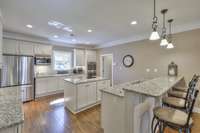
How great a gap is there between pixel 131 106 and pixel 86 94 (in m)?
2.10

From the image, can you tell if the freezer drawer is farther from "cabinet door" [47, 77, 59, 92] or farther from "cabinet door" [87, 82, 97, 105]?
"cabinet door" [87, 82, 97, 105]

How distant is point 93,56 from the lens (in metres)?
6.84

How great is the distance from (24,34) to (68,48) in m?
2.24

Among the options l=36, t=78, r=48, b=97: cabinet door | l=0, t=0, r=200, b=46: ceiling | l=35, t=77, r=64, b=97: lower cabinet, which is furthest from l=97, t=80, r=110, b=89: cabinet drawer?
l=36, t=78, r=48, b=97: cabinet door

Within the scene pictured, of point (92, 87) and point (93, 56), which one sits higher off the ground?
point (93, 56)

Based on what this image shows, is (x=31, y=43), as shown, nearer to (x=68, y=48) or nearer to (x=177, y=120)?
(x=68, y=48)

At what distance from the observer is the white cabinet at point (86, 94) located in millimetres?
3339

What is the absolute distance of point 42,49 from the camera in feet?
16.2

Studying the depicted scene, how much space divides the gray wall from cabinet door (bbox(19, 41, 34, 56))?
3.67 metres

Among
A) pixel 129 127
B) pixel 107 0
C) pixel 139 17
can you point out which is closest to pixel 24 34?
pixel 107 0

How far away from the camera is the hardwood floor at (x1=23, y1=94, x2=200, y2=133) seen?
2421 millimetres

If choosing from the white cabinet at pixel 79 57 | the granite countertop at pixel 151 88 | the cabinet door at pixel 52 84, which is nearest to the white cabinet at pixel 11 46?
the cabinet door at pixel 52 84

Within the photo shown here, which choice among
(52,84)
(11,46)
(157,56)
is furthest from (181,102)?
(11,46)

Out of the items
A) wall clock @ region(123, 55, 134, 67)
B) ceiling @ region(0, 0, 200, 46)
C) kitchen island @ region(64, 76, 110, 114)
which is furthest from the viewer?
wall clock @ region(123, 55, 134, 67)
